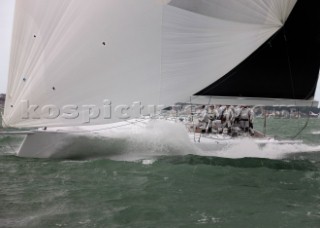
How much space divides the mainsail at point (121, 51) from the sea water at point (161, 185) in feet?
3.89

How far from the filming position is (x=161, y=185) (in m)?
7.41

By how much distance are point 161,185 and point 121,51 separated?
2.70m

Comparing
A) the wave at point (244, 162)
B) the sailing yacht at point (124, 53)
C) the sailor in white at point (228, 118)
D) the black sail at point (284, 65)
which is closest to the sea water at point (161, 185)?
the wave at point (244, 162)

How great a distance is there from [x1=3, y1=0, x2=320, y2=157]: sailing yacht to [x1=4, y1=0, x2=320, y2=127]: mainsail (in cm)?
2

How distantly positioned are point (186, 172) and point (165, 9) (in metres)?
3.05

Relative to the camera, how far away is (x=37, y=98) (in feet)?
28.8

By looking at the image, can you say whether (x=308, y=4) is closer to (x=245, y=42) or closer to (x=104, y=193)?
(x=245, y=42)

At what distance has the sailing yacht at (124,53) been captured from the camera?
862 cm

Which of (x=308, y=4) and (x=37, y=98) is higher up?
(x=308, y=4)

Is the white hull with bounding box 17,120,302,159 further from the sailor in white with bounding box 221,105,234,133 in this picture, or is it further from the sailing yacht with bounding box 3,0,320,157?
the sailing yacht with bounding box 3,0,320,157

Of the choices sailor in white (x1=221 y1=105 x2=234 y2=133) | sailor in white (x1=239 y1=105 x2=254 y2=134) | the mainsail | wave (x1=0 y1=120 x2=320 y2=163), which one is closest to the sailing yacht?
the mainsail

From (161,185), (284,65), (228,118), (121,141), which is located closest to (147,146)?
(121,141)

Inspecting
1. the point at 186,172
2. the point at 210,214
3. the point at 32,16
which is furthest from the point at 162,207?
the point at 32,16

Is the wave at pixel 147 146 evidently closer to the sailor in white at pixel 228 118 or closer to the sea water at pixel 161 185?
the sea water at pixel 161 185
